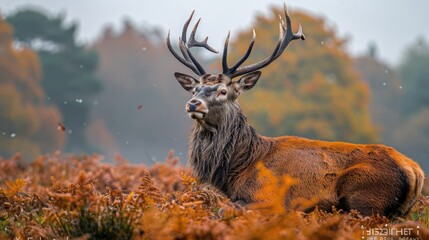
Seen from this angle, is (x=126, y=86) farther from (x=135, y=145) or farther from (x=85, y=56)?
(x=85, y=56)

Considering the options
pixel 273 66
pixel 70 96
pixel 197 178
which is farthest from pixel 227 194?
pixel 70 96

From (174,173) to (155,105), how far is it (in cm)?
5051

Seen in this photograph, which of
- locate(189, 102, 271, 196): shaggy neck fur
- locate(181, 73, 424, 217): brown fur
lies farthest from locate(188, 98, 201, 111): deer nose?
locate(189, 102, 271, 196): shaggy neck fur

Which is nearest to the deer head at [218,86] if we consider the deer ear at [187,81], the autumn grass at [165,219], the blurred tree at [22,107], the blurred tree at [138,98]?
the deer ear at [187,81]

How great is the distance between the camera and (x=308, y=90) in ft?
124

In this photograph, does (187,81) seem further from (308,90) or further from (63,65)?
(63,65)

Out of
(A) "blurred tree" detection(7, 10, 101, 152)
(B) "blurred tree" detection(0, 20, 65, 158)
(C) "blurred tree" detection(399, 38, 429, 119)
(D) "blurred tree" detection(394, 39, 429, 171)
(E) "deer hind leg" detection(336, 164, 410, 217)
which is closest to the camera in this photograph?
(E) "deer hind leg" detection(336, 164, 410, 217)

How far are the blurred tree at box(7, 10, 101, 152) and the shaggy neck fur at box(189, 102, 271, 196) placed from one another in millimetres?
39812

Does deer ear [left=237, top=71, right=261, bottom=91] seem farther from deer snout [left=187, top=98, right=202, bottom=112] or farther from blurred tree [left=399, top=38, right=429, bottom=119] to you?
blurred tree [left=399, top=38, right=429, bottom=119]

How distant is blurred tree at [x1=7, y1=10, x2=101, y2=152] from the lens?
152 ft

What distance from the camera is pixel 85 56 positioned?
161 feet

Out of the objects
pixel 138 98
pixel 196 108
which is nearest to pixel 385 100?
pixel 138 98

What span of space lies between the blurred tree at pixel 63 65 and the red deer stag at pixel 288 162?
131ft

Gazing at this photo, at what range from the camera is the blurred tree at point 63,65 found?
46.3 m
